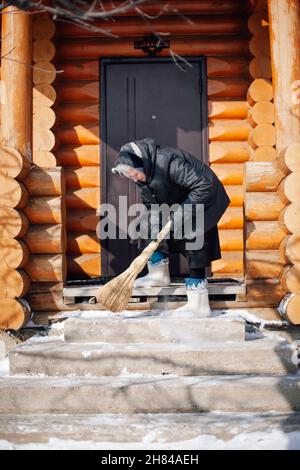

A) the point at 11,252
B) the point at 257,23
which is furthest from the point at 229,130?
the point at 11,252

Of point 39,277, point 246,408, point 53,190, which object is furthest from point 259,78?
point 246,408

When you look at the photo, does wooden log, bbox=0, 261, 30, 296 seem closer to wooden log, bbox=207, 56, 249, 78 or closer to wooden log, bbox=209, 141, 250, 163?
wooden log, bbox=209, 141, 250, 163

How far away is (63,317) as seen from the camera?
15.9 feet

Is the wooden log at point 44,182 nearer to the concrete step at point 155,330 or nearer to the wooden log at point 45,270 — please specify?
the wooden log at point 45,270

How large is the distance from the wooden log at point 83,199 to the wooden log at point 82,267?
77 cm

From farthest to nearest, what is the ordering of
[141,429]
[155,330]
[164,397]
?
[155,330] → [164,397] → [141,429]

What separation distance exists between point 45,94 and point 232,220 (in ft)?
10.7

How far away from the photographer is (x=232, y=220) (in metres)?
6.32

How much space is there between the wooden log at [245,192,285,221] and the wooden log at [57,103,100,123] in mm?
2791

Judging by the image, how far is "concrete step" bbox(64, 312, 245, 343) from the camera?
153 inches

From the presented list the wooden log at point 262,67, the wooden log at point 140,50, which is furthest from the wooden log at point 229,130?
the wooden log at point 140,50

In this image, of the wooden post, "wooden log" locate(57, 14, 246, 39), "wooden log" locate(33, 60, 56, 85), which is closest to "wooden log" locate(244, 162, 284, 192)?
the wooden post

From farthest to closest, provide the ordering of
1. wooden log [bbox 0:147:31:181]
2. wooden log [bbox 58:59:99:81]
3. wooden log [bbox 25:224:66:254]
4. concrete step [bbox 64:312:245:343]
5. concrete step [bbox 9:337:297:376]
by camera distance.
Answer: wooden log [bbox 58:59:99:81], wooden log [bbox 25:224:66:254], wooden log [bbox 0:147:31:181], concrete step [bbox 64:312:245:343], concrete step [bbox 9:337:297:376]

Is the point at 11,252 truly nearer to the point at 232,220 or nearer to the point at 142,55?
the point at 232,220
